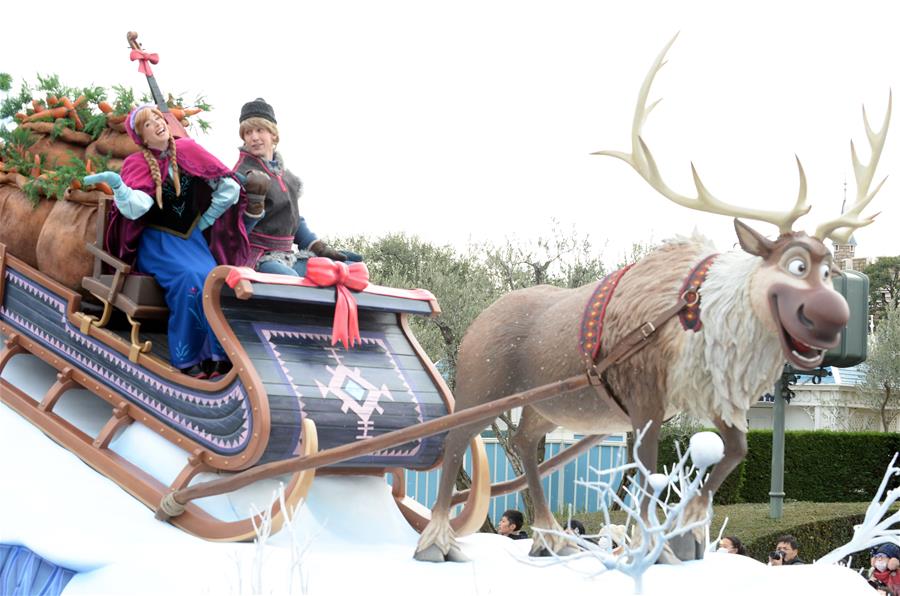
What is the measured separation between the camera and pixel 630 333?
12.0 feet

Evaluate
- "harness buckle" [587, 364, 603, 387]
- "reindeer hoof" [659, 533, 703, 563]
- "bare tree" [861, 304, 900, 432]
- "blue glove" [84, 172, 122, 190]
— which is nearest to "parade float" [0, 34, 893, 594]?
"harness buckle" [587, 364, 603, 387]

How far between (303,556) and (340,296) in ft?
3.90

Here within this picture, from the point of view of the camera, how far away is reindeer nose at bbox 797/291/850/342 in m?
3.26

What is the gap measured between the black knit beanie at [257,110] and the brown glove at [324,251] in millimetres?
611

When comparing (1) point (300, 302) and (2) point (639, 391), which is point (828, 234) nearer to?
(2) point (639, 391)

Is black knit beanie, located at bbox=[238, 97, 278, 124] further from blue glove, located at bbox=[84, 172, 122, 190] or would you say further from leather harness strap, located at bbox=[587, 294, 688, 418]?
leather harness strap, located at bbox=[587, 294, 688, 418]

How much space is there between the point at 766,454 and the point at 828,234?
12.4m

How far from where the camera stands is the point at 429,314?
16.3ft

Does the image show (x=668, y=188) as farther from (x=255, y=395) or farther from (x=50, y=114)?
(x=50, y=114)

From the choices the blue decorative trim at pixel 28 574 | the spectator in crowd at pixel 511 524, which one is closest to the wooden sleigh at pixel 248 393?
the blue decorative trim at pixel 28 574

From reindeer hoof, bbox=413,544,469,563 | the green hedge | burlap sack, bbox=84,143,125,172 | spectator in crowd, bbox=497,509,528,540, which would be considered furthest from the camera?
the green hedge

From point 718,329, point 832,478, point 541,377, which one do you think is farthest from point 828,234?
point 832,478

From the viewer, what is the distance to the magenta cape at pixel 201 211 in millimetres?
4676

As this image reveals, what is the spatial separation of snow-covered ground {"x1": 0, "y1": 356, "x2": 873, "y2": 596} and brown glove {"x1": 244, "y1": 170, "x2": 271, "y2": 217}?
1.05m
